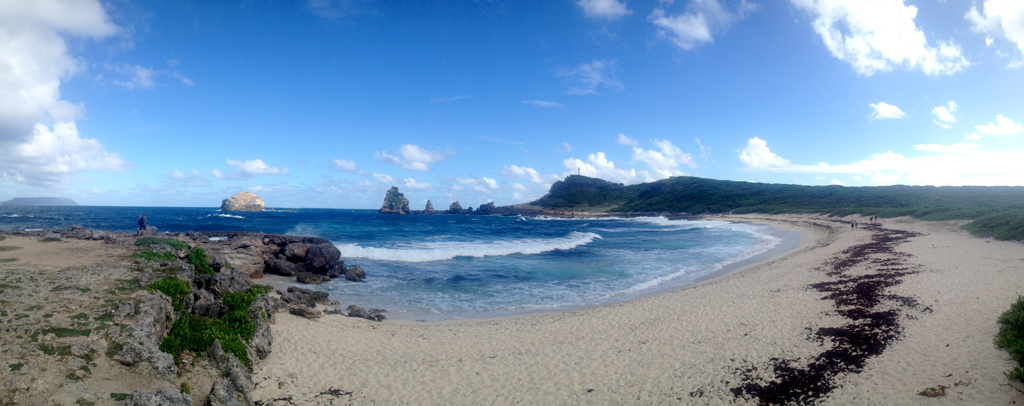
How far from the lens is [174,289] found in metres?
7.89

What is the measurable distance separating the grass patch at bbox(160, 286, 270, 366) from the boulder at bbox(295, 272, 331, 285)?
334 inches

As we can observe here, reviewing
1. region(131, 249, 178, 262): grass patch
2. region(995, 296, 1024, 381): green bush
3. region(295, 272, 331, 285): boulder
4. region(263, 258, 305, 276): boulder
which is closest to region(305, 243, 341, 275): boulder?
region(263, 258, 305, 276): boulder

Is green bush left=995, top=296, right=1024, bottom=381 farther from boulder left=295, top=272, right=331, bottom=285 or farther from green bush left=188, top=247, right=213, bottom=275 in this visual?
boulder left=295, top=272, right=331, bottom=285

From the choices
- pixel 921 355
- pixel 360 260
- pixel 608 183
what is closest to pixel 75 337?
pixel 921 355

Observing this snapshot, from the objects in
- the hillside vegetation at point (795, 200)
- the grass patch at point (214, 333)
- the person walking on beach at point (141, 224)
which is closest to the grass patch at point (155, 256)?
the grass patch at point (214, 333)

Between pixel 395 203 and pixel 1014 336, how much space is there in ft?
402

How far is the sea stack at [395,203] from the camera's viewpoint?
12069 cm

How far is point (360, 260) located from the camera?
23750 millimetres

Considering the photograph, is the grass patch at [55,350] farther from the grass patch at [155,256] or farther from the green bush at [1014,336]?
the green bush at [1014,336]

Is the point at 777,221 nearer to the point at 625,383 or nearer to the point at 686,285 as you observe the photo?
the point at 686,285

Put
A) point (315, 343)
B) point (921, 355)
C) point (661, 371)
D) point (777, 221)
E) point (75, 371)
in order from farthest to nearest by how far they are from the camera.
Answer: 1. point (777, 221)
2. point (315, 343)
3. point (661, 371)
4. point (921, 355)
5. point (75, 371)

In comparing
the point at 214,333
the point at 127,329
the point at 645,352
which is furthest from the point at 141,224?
the point at 645,352

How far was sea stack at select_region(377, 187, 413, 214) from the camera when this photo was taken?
121 metres

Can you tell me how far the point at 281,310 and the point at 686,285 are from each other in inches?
547
